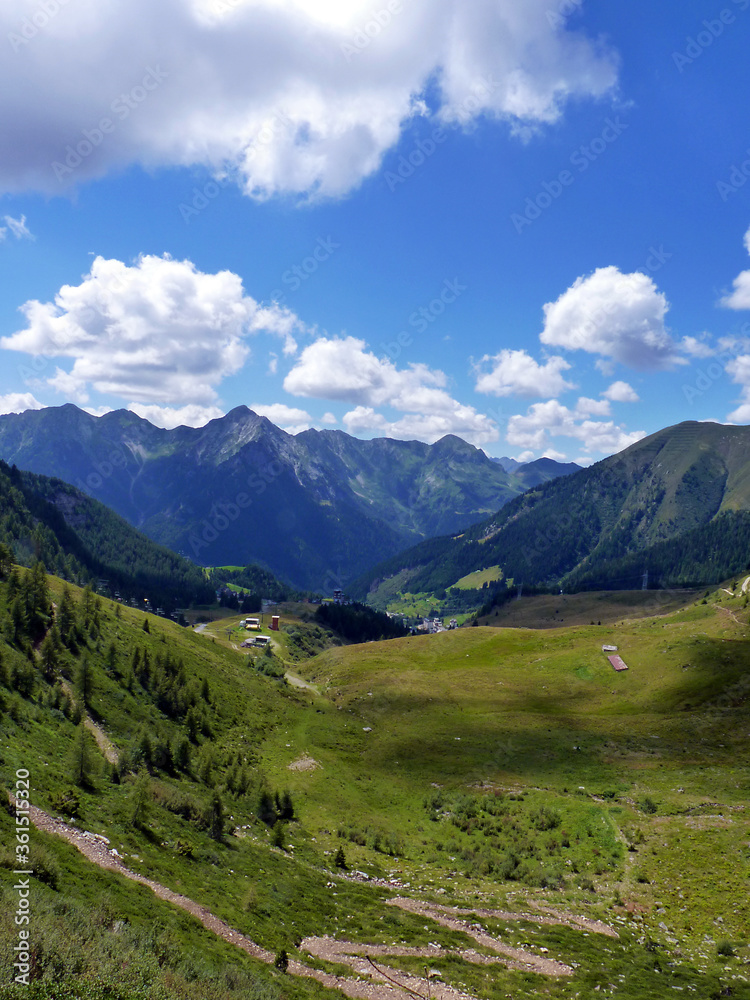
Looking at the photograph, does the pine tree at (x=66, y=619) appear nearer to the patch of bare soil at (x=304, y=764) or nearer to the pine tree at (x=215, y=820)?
the patch of bare soil at (x=304, y=764)

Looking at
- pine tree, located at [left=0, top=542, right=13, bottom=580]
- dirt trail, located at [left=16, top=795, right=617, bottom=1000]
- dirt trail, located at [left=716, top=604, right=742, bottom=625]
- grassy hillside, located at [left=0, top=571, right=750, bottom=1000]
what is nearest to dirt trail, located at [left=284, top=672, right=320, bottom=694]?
grassy hillside, located at [left=0, top=571, right=750, bottom=1000]

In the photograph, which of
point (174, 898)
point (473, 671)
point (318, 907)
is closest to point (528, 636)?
point (473, 671)

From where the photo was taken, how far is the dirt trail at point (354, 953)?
2355 centimetres

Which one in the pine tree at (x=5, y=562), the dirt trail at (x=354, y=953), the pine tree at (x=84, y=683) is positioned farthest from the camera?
the pine tree at (x=5, y=562)

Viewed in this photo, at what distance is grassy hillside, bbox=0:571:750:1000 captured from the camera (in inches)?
923

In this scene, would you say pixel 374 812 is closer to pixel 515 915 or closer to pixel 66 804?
pixel 515 915

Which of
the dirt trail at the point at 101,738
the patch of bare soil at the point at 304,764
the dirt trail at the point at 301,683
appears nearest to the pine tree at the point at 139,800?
the dirt trail at the point at 101,738

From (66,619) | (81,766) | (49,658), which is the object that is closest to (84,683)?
(49,658)

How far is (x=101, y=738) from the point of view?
159 ft

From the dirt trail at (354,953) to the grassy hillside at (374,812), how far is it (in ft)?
1.63

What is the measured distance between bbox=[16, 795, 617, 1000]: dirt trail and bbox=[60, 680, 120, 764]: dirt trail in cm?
1899

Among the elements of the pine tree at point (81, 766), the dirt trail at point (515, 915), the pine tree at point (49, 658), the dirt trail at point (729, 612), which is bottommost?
the dirt trail at point (515, 915)

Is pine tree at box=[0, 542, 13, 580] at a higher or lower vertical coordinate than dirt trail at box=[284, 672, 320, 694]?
higher

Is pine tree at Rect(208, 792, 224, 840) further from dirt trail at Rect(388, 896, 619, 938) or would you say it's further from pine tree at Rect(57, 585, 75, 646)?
pine tree at Rect(57, 585, 75, 646)
